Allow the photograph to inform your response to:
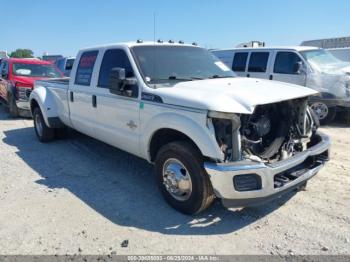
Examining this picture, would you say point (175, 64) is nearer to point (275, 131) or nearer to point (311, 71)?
point (275, 131)

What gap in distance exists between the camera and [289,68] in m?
9.42

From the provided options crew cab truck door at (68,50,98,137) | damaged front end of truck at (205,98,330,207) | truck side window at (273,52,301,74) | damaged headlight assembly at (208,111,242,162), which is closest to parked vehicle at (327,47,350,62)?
truck side window at (273,52,301,74)

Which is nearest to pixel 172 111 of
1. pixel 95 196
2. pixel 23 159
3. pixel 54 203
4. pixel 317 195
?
pixel 95 196

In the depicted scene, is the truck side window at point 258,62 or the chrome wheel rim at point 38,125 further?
the truck side window at point 258,62

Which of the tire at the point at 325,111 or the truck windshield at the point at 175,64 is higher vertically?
the truck windshield at the point at 175,64

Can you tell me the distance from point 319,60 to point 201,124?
23.0 ft

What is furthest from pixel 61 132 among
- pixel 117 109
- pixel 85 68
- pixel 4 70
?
pixel 4 70

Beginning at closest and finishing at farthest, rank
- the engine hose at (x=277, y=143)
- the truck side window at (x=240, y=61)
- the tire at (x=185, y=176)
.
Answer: the tire at (x=185, y=176) → the engine hose at (x=277, y=143) → the truck side window at (x=240, y=61)

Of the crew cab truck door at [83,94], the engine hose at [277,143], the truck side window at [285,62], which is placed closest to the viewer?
the engine hose at [277,143]

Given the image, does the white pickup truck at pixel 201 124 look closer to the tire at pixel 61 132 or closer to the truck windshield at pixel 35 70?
the tire at pixel 61 132

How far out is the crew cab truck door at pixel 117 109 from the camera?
4.53m

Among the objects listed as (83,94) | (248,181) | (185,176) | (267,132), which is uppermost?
(83,94)

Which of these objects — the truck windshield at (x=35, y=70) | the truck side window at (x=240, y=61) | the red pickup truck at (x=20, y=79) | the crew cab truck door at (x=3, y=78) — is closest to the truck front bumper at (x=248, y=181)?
the truck side window at (x=240, y=61)

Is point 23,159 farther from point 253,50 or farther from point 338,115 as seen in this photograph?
point 338,115
